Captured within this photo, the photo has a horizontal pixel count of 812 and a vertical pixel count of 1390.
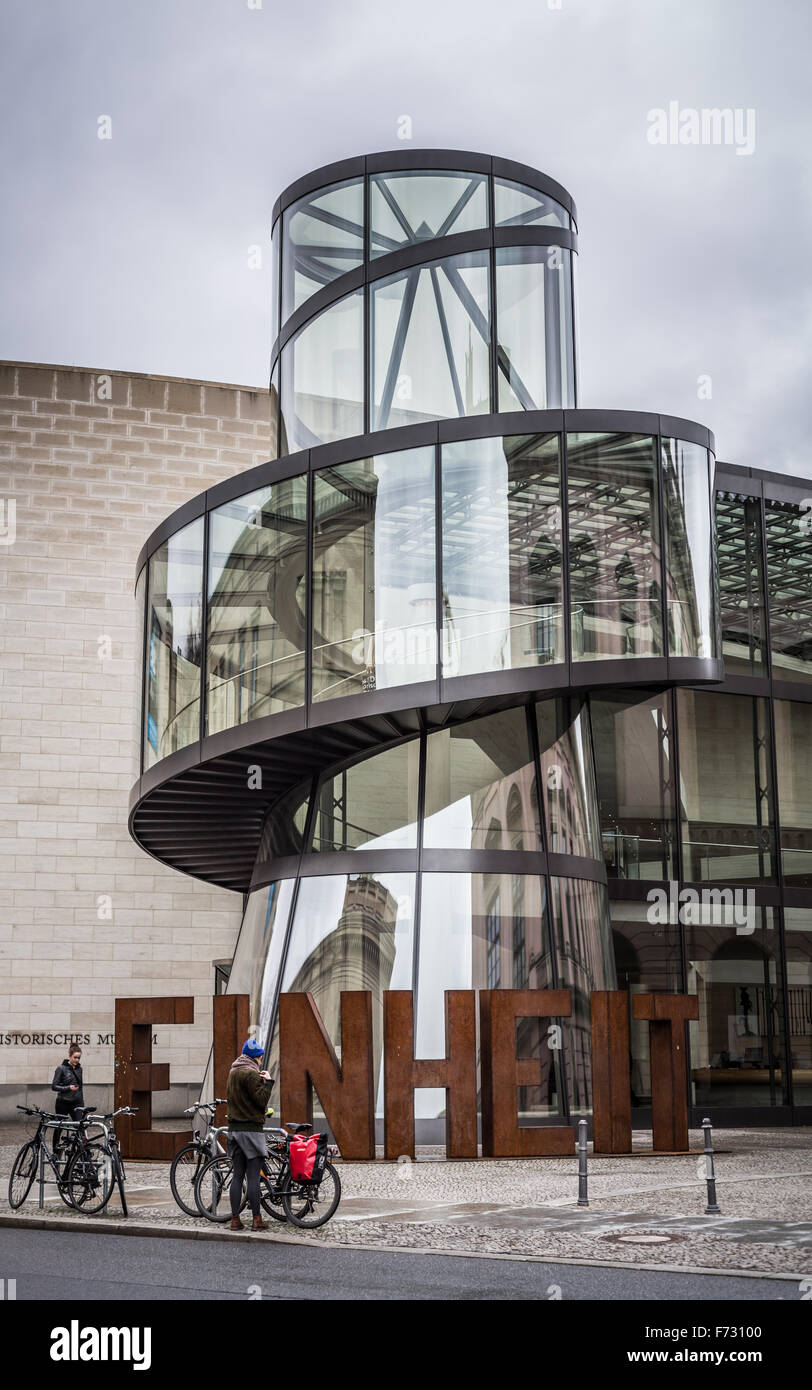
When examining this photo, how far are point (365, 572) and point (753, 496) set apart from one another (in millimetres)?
11487

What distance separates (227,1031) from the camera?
19.8m

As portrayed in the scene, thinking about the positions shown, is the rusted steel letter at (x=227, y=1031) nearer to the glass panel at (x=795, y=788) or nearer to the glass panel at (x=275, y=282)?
the glass panel at (x=795, y=788)

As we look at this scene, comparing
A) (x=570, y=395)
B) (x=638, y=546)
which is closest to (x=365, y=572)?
(x=638, y=546)

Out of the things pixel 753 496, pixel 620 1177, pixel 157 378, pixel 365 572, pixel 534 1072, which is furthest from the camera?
pixel 157 378

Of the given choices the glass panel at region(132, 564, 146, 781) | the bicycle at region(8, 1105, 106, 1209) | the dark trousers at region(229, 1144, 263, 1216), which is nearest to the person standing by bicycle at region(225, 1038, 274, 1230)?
the dark trousers at region(229, 1144, 263, 1216)

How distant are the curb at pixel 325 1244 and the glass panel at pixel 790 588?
2031 cm

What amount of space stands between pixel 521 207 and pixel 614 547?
8.63 metres

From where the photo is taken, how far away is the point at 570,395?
90.2 ft

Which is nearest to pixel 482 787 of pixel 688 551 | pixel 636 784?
pixel 688 551

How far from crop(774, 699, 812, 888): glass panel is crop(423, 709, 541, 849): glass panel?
8.64m

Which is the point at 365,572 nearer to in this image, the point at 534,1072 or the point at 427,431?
the point at 427,431

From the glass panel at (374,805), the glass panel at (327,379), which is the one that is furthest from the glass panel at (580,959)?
the glass panel at (327,379)

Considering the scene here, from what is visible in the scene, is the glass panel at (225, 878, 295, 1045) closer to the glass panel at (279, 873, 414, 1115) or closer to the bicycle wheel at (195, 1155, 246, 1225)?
the glass panel at (279, 873, 414, 1115)

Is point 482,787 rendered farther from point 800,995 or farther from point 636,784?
point 800,995
